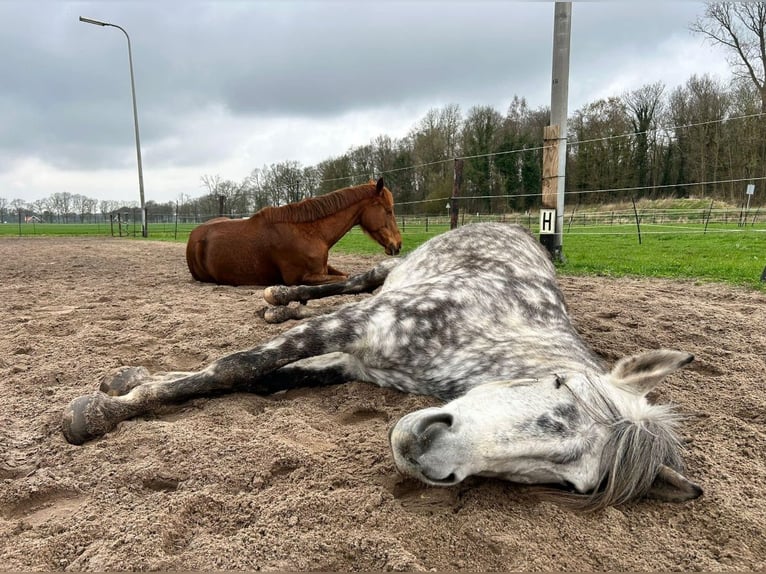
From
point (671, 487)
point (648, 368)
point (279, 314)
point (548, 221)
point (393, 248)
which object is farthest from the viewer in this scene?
point (548, 221)

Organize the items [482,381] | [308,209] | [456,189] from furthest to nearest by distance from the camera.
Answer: [456,189] → [308,209] → [482,381]

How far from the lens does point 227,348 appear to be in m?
3.36

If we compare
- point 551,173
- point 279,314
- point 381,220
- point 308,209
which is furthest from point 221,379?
point 551,173

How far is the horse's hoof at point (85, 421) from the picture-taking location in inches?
79.3

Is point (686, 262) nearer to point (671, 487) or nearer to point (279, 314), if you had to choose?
point (279, 314)

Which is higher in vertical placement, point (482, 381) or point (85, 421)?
point (482, 381)

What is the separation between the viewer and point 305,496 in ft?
5.28

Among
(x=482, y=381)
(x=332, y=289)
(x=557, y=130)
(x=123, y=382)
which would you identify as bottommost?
(x=123, y=382)

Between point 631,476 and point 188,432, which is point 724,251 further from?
point 188,432

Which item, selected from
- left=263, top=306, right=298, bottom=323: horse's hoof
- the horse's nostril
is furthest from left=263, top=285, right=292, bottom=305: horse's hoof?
the horse's nostril

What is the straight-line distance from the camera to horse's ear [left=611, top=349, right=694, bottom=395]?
196 centimetres

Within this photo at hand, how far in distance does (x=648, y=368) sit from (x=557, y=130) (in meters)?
7.25

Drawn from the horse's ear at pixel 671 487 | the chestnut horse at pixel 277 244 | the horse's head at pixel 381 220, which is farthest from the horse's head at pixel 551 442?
the horse's head at pixel 381 220

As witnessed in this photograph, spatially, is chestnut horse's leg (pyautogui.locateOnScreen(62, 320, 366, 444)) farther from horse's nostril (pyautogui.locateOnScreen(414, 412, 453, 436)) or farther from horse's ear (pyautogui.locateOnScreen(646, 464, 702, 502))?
horse's ear (pyautogui.locateOnScreen(646, 464, 702, 502))
